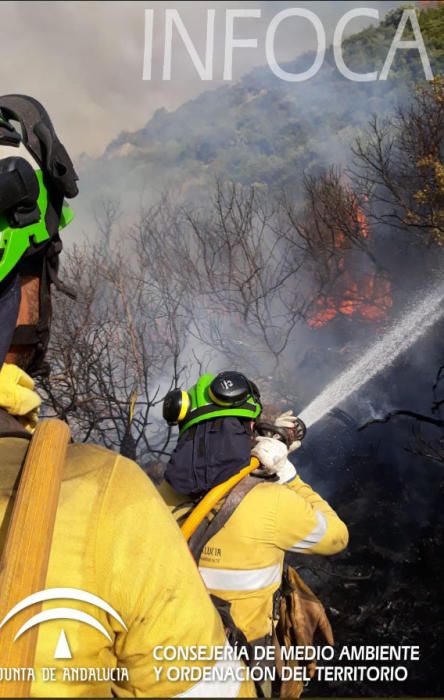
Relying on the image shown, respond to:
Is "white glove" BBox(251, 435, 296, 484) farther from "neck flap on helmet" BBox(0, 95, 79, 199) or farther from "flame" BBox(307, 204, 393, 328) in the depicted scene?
"flame" BBox(307, 204, 393, 328)

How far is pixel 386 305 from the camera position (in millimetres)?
6816

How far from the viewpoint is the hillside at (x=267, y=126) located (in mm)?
6902

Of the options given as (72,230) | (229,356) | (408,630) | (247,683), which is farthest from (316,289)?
(247,683)

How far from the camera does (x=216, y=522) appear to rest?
9.69 feet

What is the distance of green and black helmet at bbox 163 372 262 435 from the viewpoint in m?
3.11

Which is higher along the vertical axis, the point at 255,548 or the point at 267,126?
the point at 267,126

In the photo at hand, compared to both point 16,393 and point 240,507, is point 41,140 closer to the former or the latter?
point 16,393

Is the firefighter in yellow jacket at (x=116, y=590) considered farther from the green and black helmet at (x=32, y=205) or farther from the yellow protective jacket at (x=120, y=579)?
the green and black helmet at (x=32, y=205)

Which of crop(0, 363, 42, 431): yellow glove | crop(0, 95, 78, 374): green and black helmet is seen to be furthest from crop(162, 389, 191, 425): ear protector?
crop(0, 363, 42, 431): yellow glove

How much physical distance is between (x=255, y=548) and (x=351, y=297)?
14.3 ft

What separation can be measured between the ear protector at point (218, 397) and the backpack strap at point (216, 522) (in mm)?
383

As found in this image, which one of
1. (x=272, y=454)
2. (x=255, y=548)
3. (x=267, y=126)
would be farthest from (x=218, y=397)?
(x=267, y=126)

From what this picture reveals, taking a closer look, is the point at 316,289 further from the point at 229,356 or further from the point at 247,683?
the point at 247,683

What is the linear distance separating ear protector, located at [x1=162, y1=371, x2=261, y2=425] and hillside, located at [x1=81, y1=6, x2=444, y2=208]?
4.43 metres
